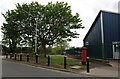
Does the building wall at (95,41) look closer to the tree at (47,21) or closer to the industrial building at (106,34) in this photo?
the industrial building at (106,34)

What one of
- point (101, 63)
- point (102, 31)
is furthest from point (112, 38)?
point (101, 63)

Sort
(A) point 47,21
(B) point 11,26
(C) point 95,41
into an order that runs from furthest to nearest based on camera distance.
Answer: (C) point 95,41 < (B) point 11,26 < (A) point 47,21

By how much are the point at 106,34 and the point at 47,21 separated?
815cm

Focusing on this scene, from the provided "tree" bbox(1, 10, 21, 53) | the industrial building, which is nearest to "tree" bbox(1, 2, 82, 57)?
"tree" bbox(1, 10, 21, 53)

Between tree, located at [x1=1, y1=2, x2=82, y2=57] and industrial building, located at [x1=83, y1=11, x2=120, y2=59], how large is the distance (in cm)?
325

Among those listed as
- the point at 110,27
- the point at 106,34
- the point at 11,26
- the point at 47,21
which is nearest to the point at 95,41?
the point at 106,34

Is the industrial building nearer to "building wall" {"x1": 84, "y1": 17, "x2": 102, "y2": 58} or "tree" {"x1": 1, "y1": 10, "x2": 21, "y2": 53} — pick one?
"building wall" {"x1": 84, "y1": 17, "x2": 102, "y2": 58}

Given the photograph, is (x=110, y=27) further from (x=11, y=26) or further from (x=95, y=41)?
(x=11, y=26)

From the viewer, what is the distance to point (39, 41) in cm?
4097


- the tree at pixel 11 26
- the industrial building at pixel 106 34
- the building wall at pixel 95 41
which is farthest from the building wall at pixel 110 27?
the tree at pixel 11 26

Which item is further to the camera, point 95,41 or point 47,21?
point 95,41

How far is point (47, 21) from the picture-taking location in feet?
121

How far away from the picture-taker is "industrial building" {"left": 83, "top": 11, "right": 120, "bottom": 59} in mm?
32156

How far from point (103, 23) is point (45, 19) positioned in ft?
25.9
